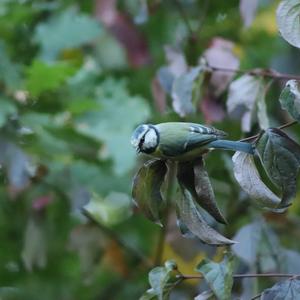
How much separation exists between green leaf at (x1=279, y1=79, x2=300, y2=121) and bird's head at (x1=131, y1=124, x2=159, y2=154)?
0.10 meters

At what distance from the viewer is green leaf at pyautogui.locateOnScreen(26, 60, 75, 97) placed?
1.32m

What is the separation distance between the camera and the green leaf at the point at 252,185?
0.73 metres

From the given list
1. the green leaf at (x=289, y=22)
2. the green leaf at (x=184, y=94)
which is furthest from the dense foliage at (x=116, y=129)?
the green leaf at (x=289, y=22)

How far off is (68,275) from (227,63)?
570 mm

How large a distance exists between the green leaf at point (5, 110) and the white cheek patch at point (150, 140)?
0.58 m

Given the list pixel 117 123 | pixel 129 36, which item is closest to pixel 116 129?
pixel 117 123

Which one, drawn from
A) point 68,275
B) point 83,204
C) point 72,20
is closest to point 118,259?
point 68,275

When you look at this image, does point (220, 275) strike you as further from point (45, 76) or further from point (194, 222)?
point (45, 76)

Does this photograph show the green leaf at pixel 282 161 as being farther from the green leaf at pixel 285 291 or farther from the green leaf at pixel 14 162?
the green leaf at pixel 14 162

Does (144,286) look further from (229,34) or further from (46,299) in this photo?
(229,34)

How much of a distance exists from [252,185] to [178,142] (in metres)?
0.07

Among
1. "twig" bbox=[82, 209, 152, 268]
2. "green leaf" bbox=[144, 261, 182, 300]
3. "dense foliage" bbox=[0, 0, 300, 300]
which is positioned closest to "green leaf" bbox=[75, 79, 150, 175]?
"dense foliage" bbox=[0, 0, 300, 300]

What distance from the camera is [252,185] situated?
730 mm

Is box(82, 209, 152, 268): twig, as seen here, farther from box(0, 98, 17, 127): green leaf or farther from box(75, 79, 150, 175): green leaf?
box(0, 98, 17, 127): green leaf
